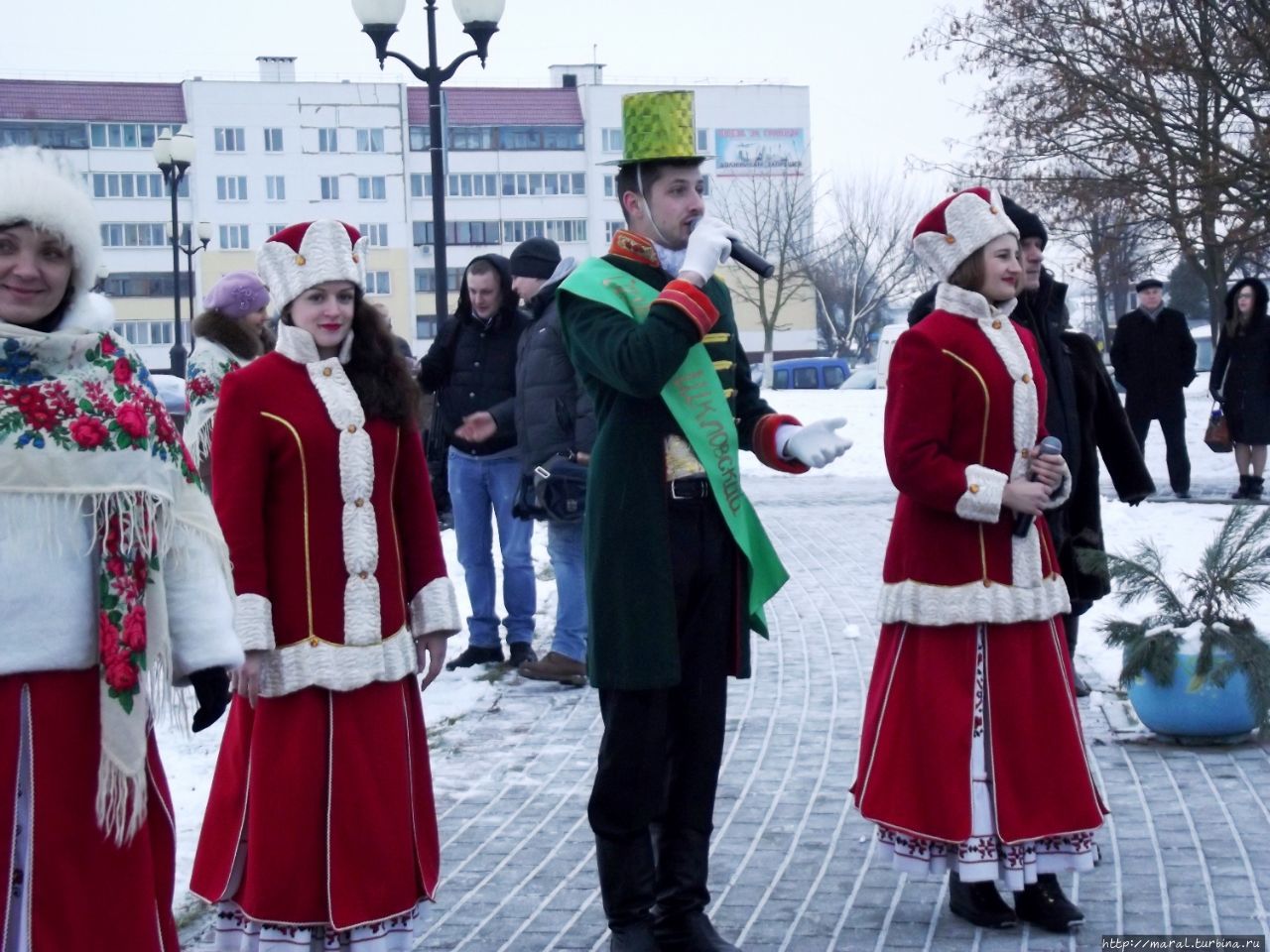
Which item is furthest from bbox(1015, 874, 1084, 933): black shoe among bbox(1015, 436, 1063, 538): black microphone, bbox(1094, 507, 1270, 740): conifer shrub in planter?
bbox(1094, 507, 1270, 740): conifer shrub in planter

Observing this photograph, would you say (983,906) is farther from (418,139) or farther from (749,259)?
(418,139)

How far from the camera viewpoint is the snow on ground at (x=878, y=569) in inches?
270

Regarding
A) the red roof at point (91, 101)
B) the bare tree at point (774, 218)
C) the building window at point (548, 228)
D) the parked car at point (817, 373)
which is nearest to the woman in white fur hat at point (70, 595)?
the parked car at point (817, 373)

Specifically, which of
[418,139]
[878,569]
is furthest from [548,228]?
[878,569]

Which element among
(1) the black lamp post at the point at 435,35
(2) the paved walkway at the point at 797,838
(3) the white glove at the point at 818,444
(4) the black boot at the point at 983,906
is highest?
(1) the black lamp post at the point at 435,35

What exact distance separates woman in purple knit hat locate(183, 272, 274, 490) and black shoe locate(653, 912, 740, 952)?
3.32 metres

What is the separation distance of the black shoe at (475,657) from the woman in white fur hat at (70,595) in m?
5.64

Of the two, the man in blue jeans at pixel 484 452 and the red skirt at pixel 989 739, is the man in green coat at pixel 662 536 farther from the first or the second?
the man in blue jeans at pixel 484 452

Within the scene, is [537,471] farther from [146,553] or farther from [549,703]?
[146,553]

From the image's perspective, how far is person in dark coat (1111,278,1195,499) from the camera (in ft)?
53.1

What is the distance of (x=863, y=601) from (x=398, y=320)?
81.8 m

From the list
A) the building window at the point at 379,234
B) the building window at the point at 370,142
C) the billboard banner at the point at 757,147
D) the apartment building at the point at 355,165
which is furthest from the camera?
the billboard banner at the point at 757,147

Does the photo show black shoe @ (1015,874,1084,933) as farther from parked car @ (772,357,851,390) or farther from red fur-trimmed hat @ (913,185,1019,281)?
parked car @ (772,357,851,390)

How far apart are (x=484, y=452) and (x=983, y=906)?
4689mm
